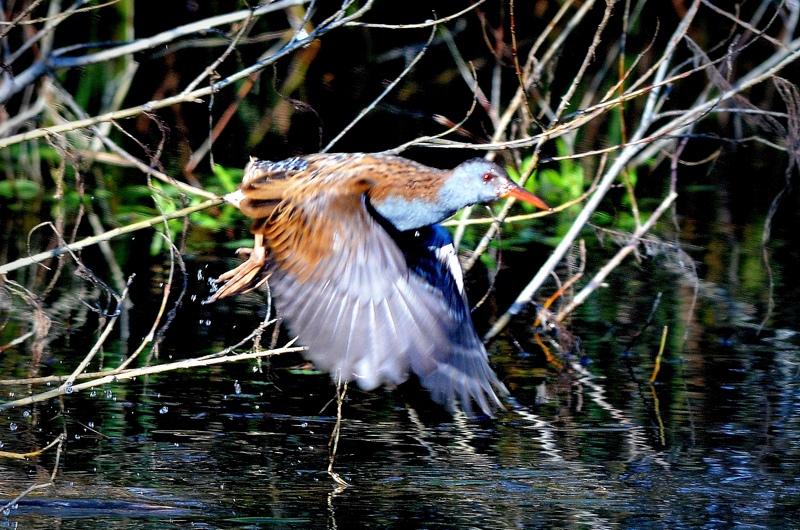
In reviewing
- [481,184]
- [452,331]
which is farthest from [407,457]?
[481,184]

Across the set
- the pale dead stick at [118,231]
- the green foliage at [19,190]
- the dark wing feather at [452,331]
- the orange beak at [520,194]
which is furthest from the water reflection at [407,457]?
the green foliage at [19,190]

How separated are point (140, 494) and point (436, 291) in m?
1.35

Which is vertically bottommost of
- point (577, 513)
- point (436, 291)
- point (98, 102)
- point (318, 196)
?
point (577, 513)

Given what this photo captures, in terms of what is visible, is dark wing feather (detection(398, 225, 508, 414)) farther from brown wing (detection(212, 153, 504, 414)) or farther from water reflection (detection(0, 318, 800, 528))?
water reflection (detection(0, 318, 800, 528))

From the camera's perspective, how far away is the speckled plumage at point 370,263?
4328 mm

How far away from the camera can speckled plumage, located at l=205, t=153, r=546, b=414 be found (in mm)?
4328

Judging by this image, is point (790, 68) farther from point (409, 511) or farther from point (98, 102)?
point (409, 511)

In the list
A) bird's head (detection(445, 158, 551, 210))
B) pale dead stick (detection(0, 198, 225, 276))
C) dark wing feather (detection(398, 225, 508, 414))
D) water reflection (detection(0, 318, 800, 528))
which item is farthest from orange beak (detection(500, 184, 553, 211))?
pale dead stick (detection(0, 198, 225, 276))

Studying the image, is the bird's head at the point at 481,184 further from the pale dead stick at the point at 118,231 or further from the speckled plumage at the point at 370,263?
the pale dead stick at the point at 118,231

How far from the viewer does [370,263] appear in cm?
439

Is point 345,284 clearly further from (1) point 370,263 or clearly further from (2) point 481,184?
(2) point 481,184

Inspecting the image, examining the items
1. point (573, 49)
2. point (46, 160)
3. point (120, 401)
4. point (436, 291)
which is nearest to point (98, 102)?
point (46, 160)

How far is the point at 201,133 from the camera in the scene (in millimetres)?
10266

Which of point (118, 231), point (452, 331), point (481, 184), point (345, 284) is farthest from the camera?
point (452, 331)
